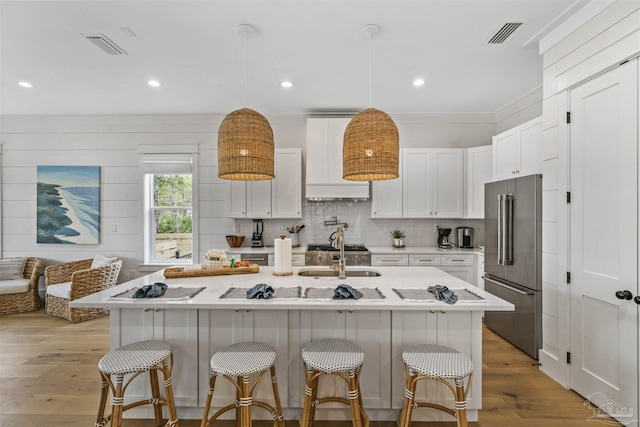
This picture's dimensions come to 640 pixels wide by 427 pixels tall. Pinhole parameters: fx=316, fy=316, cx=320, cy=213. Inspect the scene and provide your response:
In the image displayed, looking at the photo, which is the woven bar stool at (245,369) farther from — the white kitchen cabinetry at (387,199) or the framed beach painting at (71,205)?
the framed beach painting at (71,205)

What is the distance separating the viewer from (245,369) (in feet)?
5.32

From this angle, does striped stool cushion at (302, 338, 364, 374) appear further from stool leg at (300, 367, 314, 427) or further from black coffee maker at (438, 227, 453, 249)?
black coffee maker at (438, 227, 453, 249)

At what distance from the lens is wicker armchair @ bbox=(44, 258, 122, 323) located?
153 inches

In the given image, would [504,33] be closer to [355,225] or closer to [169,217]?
[355,225]

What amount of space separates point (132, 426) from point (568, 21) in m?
4.14

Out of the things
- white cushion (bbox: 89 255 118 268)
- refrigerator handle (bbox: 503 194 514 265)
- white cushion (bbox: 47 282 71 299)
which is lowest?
white cushion (bbox: 47 282 71 299)

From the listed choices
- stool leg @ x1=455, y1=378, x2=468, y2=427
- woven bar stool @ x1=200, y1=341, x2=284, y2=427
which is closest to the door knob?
stool leg @ x1=455, y1=378, x2=468, y2=427

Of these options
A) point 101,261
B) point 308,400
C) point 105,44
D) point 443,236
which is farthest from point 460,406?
point 101,261

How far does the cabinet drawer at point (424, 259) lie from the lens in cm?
407

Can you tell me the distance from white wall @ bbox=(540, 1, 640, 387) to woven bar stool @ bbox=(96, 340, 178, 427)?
284 centimetres

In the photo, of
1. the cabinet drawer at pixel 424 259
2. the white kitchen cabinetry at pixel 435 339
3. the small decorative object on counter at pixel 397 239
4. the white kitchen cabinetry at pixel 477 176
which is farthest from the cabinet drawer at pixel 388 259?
the white kitchen cabinetry at pixel 435 339

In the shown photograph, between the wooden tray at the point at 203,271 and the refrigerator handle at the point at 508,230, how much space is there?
2.47 meters

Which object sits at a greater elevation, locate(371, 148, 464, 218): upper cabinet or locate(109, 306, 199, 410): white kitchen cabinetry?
locate(371, 148, 464, 218): upper cabinet

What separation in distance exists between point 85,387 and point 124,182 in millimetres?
3145
